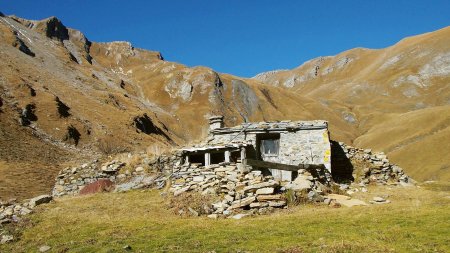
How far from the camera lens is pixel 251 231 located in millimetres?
15570

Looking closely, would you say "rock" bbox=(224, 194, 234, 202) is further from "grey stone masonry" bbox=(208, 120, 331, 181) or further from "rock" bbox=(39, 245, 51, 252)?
"grey stone masonry" bbox=(208, 120, 331, 181)

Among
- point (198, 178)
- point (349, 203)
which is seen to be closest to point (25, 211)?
point (198, 178)

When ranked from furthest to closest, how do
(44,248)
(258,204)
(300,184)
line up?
(300,184) → (258,204) → (44,248)

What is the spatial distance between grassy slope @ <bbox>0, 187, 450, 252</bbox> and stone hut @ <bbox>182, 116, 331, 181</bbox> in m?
9.50

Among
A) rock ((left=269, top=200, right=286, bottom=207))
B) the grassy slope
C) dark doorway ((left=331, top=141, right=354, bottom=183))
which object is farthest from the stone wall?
rock ((left=269, top=200, right=286, bottom=207))

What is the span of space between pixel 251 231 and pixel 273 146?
775 inches

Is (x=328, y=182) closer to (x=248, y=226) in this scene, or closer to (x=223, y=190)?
(x=223, y=190)

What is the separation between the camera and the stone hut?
100 feet

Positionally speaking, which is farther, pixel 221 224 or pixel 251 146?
pixel 251 146

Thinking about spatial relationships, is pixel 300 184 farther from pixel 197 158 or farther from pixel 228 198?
pixel 197 158

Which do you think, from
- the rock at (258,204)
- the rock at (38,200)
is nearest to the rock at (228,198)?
the rock at (258,204)

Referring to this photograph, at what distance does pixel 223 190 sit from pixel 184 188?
2.66 meters

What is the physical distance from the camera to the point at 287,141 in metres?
34.3

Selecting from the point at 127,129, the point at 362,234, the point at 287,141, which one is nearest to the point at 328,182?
the point at 287,141
